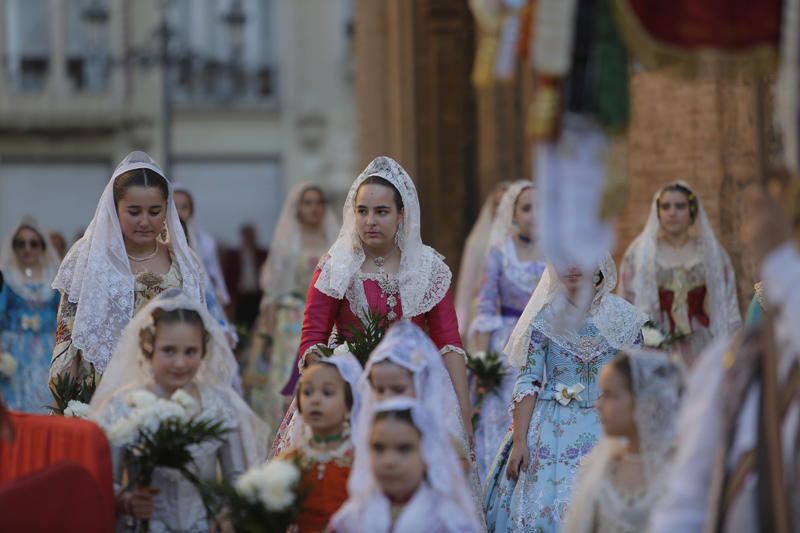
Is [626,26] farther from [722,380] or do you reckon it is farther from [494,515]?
[494,515]

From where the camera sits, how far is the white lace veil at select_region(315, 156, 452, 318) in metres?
10.2

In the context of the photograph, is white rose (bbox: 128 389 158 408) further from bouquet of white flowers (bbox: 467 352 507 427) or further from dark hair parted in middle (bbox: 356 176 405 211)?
bouquet of white flowers (bbox: 467 352 507 427)

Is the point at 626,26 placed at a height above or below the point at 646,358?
above

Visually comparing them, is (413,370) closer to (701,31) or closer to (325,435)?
A: (325,435)

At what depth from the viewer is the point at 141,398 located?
8117mm

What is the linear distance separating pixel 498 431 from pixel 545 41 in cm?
644

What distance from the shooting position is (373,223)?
10.3m

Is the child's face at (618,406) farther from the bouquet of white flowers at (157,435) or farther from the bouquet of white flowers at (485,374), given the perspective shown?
the bouquet of white flowers at (485,374)

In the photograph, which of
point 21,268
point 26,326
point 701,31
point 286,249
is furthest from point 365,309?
point 286,249

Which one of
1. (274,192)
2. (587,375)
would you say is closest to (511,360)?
(587,375)

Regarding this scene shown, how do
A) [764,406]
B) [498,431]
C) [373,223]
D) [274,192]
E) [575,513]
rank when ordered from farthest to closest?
[274,192]
[498,431]
[373,223]
[575,513]
[764,406]

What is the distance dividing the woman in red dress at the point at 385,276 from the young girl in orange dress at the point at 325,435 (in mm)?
1524

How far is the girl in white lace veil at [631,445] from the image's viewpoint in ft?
24.2

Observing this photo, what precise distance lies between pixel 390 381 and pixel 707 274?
6.17m
